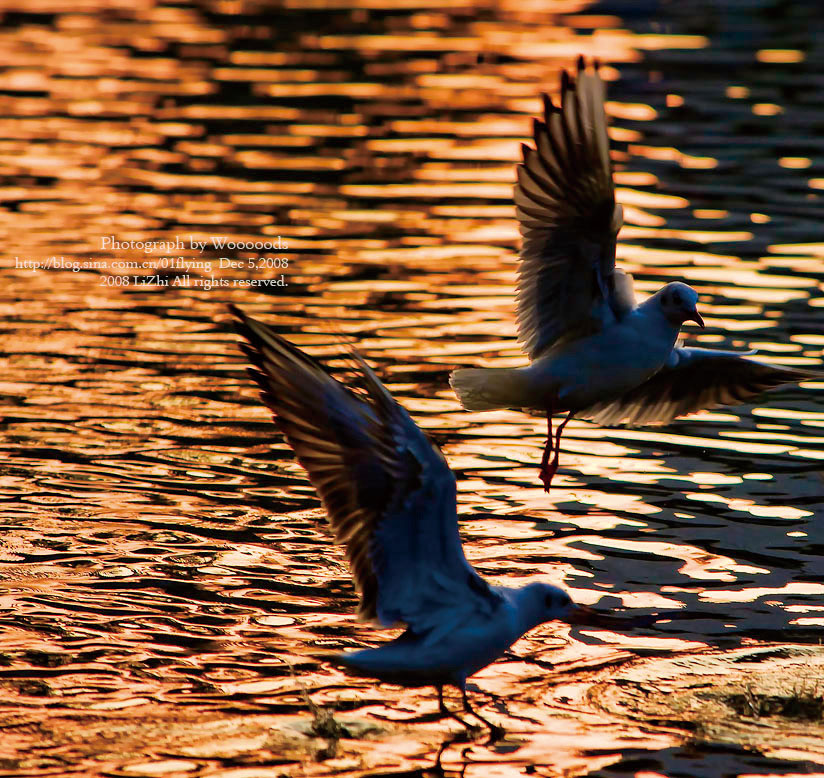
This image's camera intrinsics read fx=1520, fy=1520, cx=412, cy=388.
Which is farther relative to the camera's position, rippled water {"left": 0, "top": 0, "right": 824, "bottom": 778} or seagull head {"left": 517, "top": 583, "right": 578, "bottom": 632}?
rippled water {"left": 0, "top": 0, "right": 824, "bottom": 778}

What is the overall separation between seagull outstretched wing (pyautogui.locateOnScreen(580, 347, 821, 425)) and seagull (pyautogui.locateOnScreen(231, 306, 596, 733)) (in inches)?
126

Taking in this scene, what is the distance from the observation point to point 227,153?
2091 centimetres

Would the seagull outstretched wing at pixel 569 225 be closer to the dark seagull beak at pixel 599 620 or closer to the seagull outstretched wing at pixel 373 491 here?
the dark seagull beak at pixel 599 620

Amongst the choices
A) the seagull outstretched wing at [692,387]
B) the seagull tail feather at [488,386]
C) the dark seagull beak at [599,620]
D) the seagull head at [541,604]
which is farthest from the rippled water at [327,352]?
the seagull tail feather at [488,386]

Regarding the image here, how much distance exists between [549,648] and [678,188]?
11.5m

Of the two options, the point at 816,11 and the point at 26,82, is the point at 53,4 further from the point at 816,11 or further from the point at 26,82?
the point at 816,11

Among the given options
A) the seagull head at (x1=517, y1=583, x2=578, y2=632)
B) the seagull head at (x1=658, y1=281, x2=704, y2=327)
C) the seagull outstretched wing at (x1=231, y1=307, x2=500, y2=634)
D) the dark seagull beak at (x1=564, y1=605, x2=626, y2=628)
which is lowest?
the dark seagull beak at (x1=564, y1=605, x2=626, y2=628)

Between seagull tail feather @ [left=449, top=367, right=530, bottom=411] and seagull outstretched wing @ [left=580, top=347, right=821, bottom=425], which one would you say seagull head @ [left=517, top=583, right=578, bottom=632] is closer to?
seagull tail feather @ [left=449, top=367, right=530, bottom=411]

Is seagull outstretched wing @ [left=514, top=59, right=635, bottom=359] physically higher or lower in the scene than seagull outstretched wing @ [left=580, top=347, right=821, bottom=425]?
higher

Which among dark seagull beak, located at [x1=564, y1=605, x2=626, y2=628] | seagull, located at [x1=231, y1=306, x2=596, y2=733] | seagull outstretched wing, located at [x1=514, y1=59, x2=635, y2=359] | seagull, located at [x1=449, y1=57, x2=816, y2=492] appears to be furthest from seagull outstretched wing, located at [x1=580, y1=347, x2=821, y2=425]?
seagull, located at [x1=231, y1=306, x2=596, y2=733]

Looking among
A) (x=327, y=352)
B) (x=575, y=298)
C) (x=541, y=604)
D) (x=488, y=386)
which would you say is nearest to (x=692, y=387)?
(x=575, y=298)

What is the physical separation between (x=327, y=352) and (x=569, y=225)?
15.5 feet

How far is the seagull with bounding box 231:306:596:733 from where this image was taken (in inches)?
274

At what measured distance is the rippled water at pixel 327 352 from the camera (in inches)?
298
